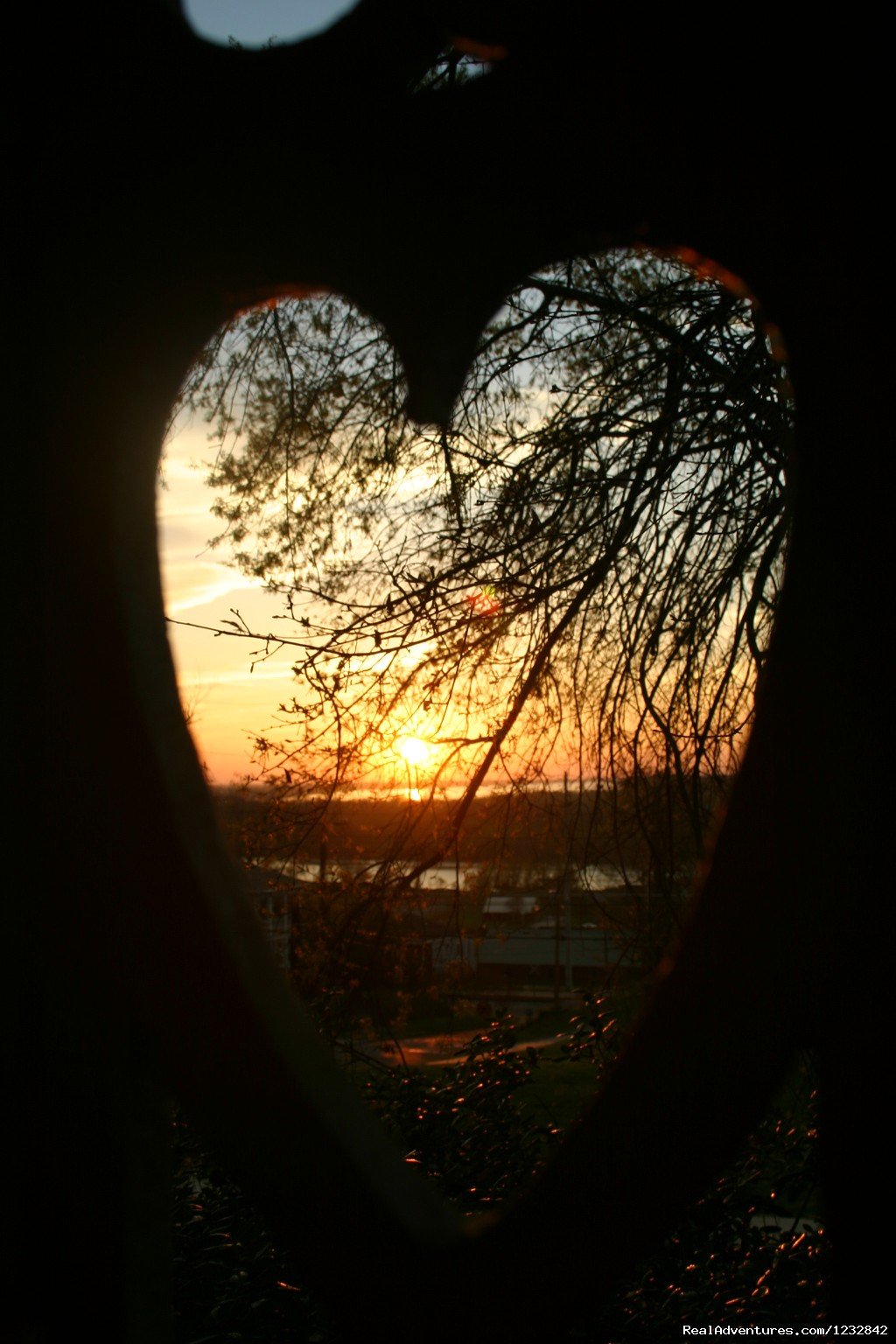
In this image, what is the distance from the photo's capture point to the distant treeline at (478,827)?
13.2 feet

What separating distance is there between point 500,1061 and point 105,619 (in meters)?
3.27

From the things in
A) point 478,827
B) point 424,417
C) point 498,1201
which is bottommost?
point 498,1201

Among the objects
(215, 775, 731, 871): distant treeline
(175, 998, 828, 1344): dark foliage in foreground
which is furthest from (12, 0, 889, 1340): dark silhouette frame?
(215, 775, 731, 871): distant treeline

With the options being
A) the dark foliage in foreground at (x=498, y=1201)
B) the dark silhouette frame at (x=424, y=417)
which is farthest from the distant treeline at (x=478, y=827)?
the dark silhouette frame at (x=424, y=417)

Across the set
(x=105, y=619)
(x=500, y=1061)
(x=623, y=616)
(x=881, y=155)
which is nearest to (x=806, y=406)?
(x=881, y=155)

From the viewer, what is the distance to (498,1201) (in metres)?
3.10

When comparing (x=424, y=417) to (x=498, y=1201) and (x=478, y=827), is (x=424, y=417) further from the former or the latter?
(x=478, y=827)

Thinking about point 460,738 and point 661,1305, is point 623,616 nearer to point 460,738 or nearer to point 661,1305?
point 460,738

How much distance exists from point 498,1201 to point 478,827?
1.63 meters

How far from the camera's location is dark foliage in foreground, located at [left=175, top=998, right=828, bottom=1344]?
8.89 feet

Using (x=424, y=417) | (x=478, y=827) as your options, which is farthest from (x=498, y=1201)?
(x=424, y=417)

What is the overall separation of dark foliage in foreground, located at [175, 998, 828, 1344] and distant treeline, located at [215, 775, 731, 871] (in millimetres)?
695

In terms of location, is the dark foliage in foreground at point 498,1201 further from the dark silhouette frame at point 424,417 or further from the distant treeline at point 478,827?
the dark silhouette frame at point 424,417

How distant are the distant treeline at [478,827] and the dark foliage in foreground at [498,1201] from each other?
69 cm
